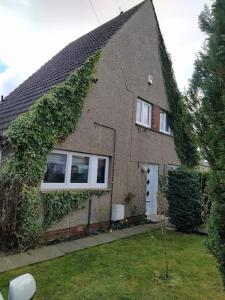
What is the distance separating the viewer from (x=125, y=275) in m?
5.73

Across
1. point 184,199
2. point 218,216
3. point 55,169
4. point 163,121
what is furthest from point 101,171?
point 218,216

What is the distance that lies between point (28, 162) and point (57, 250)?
7.99 feet

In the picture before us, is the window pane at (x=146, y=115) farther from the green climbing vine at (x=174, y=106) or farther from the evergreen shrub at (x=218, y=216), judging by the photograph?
the evergreen shrub at (x=218, y=216)

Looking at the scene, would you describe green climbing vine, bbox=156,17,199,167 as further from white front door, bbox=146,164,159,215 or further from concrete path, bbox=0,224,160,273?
concrete path, bbox=0,224,160,273

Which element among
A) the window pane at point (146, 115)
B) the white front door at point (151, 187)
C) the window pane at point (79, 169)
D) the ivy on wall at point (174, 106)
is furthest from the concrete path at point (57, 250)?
the ivy on wall at point (174, 106)

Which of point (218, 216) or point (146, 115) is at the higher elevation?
point (146, 115)

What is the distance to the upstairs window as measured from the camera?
46.4 ft

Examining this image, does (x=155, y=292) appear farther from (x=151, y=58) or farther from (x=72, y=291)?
(x=151, y=58)

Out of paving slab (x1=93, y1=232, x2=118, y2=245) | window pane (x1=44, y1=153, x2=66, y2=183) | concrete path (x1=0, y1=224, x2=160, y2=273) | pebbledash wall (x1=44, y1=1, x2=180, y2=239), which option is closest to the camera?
concrete path (x1=0, y1=224, x2=160, y2=273)

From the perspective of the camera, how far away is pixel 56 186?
27.4 feet

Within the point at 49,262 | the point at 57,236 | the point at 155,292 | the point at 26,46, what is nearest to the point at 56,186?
the point at 57,236

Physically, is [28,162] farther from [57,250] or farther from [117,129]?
[117,129]

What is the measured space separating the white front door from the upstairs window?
7.09ft

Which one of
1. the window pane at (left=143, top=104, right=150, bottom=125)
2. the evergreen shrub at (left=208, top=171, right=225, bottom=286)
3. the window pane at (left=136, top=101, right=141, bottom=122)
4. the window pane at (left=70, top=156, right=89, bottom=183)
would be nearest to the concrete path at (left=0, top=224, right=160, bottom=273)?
the window pane at (left=70, top=156, right=89, bottom=183)
